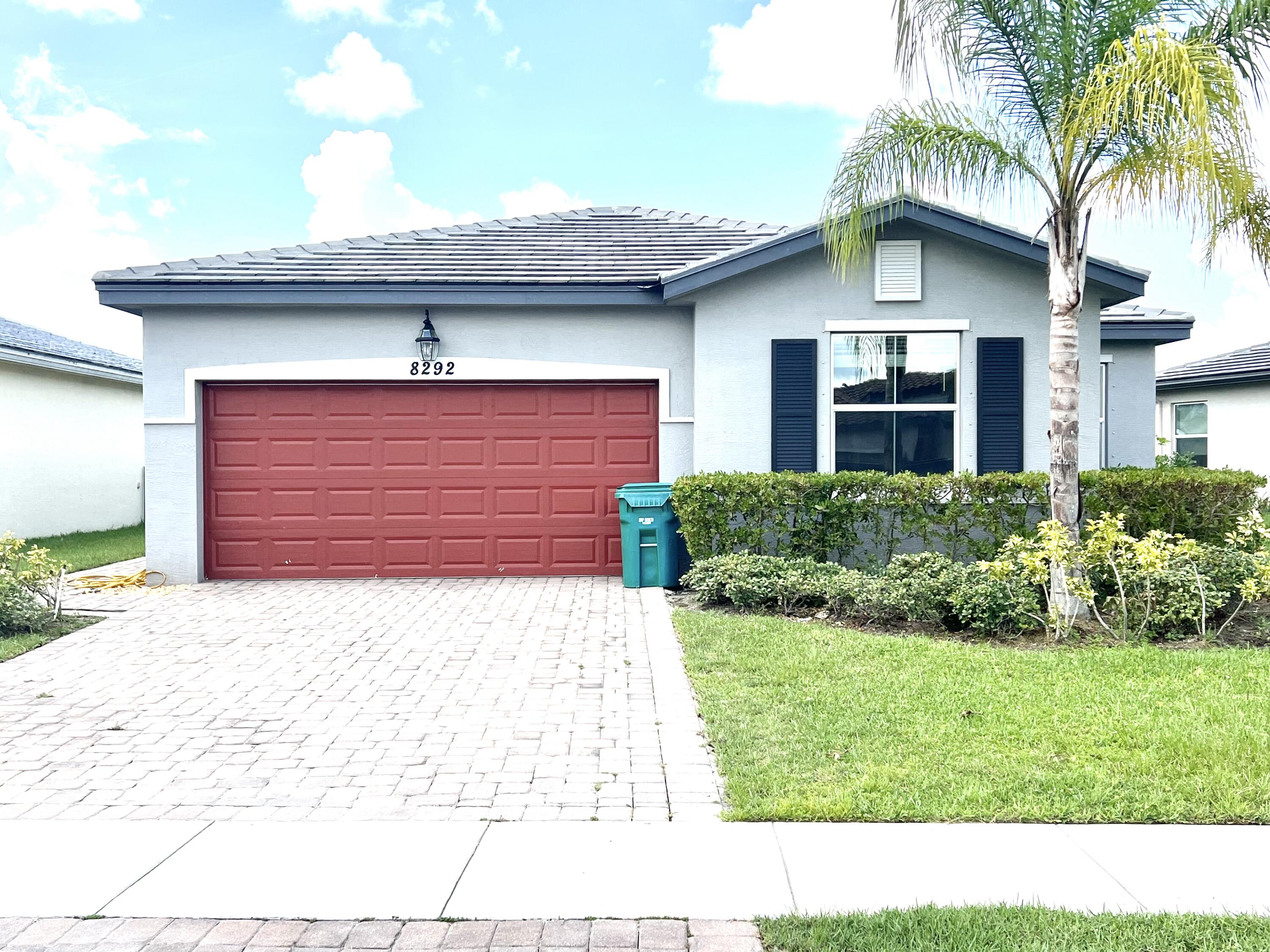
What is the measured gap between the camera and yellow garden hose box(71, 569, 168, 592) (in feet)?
35.8

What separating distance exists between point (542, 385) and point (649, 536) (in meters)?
2.47

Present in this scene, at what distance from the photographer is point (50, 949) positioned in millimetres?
3113

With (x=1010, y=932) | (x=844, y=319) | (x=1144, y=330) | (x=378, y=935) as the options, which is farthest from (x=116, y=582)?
(x=1144, y=330)

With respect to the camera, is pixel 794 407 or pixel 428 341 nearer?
pixel 794 407

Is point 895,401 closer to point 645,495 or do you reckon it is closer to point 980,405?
point 980,405

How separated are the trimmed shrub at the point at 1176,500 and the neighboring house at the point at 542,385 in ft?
3.65

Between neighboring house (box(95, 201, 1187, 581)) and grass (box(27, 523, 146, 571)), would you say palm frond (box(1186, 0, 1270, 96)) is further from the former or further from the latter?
grass (box(27, 523, 146, 571))

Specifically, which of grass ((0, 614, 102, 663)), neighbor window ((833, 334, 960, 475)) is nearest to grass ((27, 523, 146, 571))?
grass ((0, 614, 102, 663))

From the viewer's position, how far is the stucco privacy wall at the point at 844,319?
10.7 meters

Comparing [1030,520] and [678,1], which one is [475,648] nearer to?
[1030,520]

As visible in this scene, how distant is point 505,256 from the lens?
11.9m

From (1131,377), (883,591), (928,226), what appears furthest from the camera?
(1131,377)

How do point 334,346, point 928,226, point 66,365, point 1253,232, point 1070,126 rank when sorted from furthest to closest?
point 66,365
point 334,346
point 928,226
point 1253,232
point 1070,126

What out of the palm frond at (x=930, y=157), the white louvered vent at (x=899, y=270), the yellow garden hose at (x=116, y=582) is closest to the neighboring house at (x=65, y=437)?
the yellow garden hose at (x=116, y=582)
